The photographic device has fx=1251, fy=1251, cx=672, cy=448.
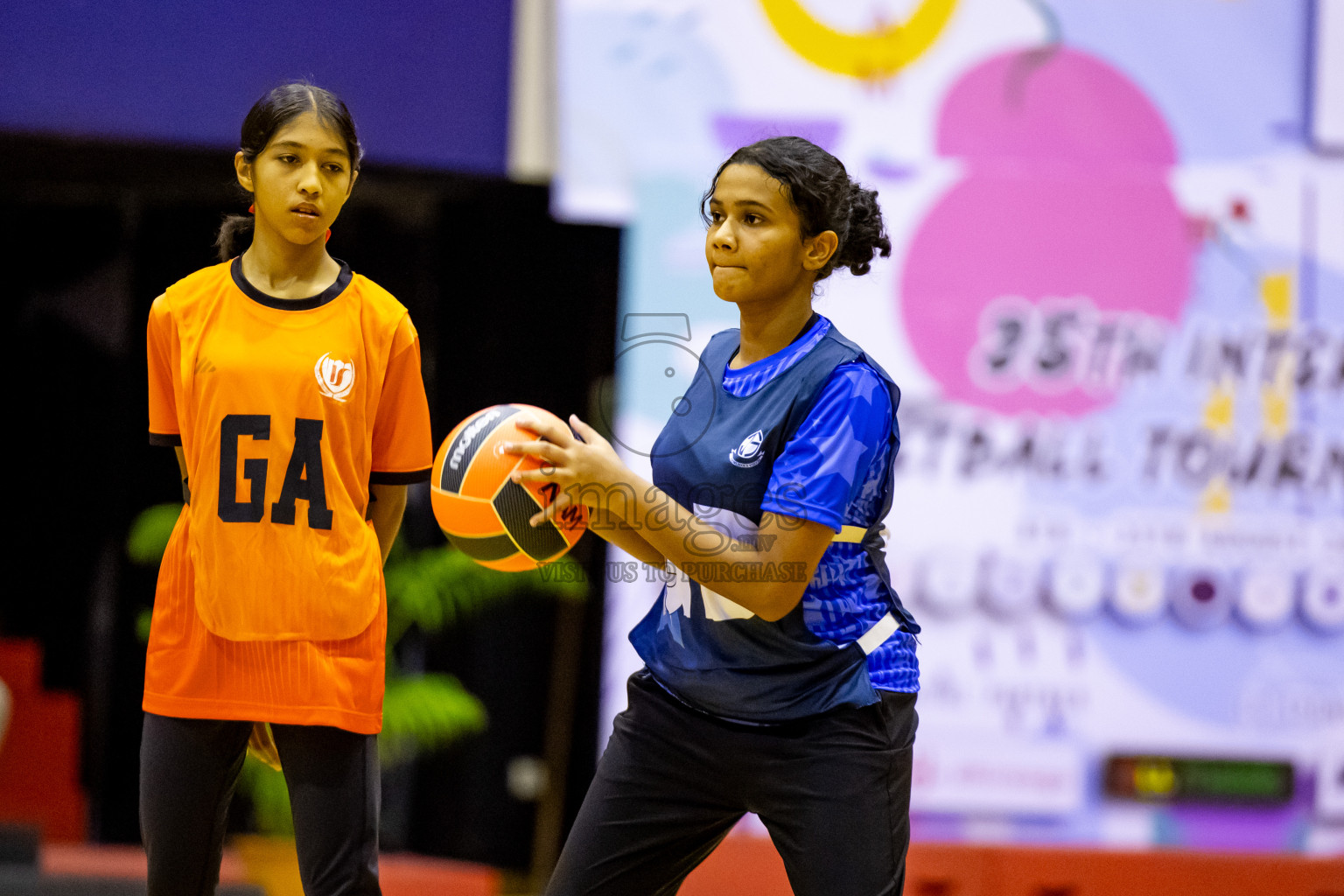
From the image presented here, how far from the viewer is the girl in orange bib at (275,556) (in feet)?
6.75

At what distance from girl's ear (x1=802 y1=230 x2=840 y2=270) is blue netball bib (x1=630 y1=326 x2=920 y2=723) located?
0.41ft

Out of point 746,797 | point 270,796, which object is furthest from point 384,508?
point 270,796

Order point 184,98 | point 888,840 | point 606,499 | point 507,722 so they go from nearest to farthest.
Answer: point 606,499 → point 888,840 → point 184,98 → point 507,722

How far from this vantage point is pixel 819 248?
2111mm

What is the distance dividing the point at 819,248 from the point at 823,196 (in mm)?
86

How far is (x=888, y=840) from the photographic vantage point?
6.61 ft

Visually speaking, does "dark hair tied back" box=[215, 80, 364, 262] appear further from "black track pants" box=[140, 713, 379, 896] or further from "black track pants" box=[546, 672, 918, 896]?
"black track pants" box=[546, 672, 918, 896]

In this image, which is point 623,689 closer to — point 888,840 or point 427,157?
point 427,157

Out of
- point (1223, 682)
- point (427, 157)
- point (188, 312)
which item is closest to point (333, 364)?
point (188, 312)

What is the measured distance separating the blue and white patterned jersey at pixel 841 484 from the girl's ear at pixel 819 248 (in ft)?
0.38

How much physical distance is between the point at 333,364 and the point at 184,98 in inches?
109

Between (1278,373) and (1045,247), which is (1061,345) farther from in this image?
(1278,373)

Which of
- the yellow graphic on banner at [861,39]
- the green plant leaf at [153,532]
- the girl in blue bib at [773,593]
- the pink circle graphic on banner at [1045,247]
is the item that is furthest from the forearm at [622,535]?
the yellow graphic on banner at [861,39]

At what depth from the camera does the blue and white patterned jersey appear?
1.93m
